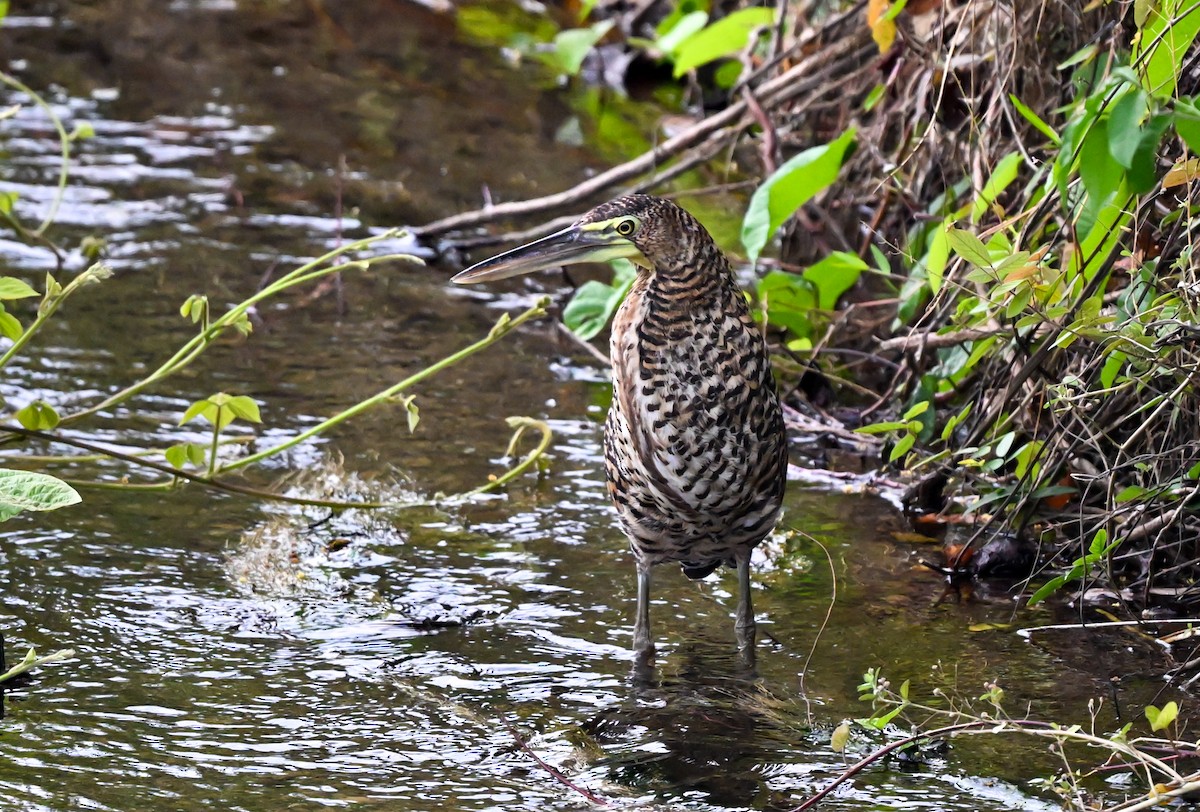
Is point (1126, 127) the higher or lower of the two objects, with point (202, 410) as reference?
higher

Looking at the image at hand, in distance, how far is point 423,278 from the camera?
727 cm

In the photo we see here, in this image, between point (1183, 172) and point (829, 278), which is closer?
point (1183, 172)

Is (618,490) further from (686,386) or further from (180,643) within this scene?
(180,643)

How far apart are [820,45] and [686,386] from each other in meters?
3.12

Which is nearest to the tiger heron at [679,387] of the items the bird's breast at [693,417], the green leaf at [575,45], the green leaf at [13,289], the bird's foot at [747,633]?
the bird's breast at [693,417]

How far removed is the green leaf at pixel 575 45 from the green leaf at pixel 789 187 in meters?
4.67

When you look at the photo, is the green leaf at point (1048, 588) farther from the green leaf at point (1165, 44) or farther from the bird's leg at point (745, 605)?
the green leaf at point (1165, 44)

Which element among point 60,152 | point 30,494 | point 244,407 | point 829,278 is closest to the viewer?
point 30,494

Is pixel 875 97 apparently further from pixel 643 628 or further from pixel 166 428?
pixel 166 428

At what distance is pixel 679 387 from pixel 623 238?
1.43 ft

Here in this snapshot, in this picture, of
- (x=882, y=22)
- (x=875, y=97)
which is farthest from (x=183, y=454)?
(x=875, y=97)

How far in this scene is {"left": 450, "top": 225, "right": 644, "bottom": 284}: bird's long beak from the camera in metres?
4.12

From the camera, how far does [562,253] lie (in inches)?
163

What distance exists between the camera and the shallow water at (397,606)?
3.62 metres
